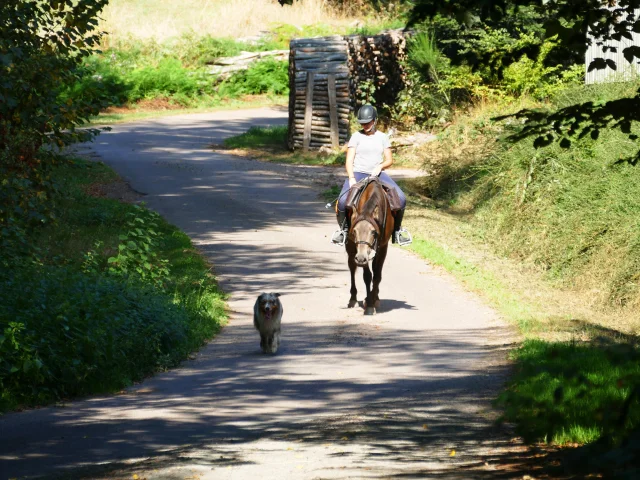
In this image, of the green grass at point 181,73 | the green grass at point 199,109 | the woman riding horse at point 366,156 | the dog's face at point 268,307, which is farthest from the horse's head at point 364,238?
the green grass at point 181,73

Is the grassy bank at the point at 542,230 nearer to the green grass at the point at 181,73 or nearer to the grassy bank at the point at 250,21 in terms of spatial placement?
the green grass at the point at 181,73

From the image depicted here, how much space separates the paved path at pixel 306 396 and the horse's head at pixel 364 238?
1.05 metres

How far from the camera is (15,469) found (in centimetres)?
798

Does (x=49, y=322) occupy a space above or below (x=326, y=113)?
below

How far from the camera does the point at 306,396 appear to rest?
10.8 metres

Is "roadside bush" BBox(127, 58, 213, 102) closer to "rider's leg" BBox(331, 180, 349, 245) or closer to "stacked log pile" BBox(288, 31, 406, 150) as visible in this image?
"stacked log pile" BBox(288, 31, 406, 150)

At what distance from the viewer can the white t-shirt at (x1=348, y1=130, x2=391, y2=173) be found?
15375 mm

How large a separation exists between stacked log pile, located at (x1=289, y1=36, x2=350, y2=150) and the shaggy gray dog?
22.6 m

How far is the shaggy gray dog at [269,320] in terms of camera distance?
41.9ft

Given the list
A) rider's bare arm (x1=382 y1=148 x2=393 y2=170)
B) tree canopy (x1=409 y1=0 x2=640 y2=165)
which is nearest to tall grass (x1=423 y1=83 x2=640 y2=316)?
rider's bare arm (x1=382 y1=148 x2=393 y2=170)

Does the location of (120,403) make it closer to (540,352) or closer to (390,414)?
(390,414)

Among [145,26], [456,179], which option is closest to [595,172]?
[456,179]

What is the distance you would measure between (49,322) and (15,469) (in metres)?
4.07

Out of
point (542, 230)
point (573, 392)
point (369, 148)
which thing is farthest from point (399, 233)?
point (573, 392)
